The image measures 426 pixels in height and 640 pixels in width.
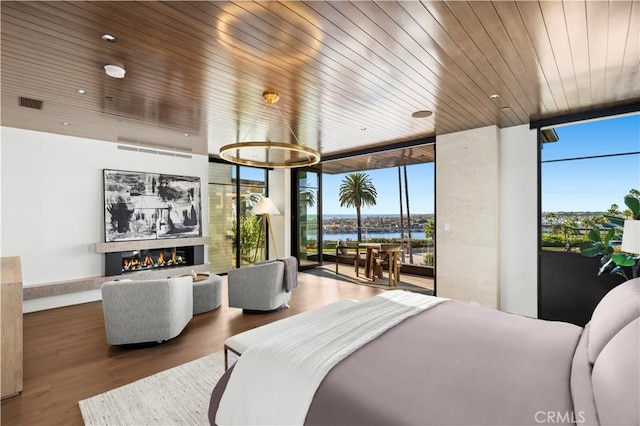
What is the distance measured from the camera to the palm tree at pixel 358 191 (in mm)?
9102

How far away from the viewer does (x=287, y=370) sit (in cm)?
169

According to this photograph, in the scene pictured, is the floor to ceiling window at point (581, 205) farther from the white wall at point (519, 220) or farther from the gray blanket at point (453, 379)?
the gray blanket at point (453, 379)

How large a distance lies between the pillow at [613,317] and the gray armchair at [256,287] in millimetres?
3567

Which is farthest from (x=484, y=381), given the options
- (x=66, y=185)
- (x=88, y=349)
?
(x=66, y=185)

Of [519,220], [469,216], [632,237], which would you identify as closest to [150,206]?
[469,216]

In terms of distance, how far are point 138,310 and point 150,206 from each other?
3.13 metres

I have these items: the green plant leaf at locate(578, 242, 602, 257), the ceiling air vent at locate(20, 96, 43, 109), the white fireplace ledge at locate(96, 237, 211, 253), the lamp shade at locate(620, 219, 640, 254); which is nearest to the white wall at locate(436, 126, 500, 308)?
the green plant leaf at locate(578, 242, 602, 257)

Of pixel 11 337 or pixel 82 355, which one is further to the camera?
pixel 82 355

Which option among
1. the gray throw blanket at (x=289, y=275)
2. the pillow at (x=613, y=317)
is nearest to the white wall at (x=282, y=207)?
the gray throw blanket at (x=289, y=275)

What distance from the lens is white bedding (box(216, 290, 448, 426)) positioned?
157 cm

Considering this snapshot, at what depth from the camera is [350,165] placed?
27.5 ft

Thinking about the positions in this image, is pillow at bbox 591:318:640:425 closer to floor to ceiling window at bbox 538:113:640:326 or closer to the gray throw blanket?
floor to ceiling window at bbox 538:113:640:326

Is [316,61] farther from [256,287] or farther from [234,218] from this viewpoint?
[234,218]

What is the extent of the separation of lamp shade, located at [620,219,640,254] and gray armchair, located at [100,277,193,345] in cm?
441
